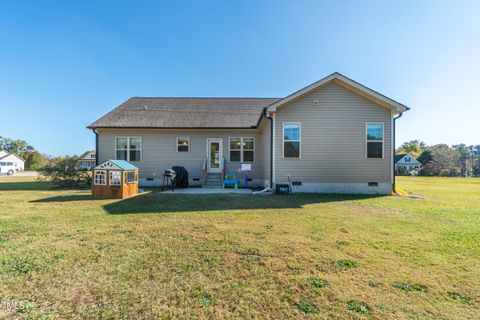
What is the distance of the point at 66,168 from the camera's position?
12758 mm

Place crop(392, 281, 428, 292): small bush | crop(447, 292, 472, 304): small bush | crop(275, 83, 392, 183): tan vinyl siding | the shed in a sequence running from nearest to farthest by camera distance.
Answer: crop(447, 292, 472, 304): small bush
crop(392, 281, 428, 292): small bush
the shed
crop(275, 83, 392, 183): tan vinyl siding

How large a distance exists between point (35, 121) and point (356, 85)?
42.2 meters

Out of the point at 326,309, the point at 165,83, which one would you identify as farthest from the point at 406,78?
the point at 165,83

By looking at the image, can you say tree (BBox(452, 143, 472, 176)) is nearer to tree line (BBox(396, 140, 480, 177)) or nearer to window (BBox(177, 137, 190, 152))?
tree line (BBox(396, 140, 480, 177))

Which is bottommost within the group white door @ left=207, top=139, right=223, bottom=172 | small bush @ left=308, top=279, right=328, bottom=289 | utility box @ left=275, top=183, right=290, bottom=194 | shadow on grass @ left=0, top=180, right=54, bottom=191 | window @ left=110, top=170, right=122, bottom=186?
small bush @ left=308, top=279, right=328, bottom=289

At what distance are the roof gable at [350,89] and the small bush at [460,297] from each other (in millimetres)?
8405

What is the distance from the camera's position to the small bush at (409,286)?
2486 millimetres

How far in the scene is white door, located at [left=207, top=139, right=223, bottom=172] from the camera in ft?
45.0

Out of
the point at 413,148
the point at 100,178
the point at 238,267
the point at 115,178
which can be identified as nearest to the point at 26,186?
the point at 100,178

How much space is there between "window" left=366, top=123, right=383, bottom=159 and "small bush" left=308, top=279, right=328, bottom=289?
924 cm

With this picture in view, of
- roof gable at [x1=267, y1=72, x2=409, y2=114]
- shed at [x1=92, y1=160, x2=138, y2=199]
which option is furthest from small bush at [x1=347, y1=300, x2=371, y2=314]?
shed at [x1=92, y1=160, x2=138, y2=199]

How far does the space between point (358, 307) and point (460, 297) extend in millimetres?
1215

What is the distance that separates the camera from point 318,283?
2598mm

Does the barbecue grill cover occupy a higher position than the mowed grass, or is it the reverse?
the barbecue grill cover
